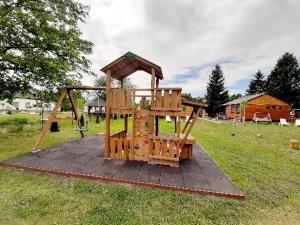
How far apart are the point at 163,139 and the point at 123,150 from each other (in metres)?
1.61

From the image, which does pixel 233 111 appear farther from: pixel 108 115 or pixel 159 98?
pixel 108 115

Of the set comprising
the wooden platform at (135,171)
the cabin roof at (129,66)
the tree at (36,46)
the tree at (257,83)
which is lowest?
the wooden platform at (135,171)

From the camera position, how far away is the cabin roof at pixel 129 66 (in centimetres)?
758

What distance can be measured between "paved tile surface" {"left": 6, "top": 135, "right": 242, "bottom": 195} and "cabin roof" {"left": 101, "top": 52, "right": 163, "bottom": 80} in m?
3.33

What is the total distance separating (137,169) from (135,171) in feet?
0.73

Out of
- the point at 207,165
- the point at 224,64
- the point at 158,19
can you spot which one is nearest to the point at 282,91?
the point at 224,64

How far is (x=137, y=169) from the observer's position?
6609 millimetres

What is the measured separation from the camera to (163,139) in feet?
23.8

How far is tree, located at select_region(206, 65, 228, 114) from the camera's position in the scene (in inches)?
1898

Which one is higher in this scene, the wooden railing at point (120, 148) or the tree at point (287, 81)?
the tree at point (287, 81)

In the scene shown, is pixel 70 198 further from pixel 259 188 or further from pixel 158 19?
pixel 158 19

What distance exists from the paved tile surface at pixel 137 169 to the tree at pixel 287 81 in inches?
1895

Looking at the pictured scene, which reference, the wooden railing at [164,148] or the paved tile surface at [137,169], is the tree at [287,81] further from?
the wooden railing at [164,148]

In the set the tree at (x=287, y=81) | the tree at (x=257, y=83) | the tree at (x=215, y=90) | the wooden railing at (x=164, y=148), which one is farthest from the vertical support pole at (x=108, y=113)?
the tree at (x=257, y=83)
